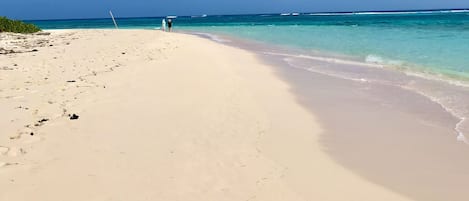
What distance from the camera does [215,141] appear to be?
5121 millimetres

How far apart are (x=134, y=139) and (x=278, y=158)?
169 centimetres

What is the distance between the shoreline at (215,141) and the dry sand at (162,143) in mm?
17

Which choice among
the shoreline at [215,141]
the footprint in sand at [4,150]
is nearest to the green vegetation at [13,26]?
the shoreline at [215,141]

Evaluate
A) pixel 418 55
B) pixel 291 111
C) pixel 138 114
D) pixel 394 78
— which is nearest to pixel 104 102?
pixel 138 114

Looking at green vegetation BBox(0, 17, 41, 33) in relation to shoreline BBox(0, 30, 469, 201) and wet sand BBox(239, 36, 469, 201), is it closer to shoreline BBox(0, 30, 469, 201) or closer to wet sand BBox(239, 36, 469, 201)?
shoreline BBox(0, 30, 469, 201)

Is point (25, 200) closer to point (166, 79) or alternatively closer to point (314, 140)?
point (314, 140)

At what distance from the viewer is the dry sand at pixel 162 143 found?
3822mm

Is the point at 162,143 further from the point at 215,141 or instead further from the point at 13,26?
the point at 13,26

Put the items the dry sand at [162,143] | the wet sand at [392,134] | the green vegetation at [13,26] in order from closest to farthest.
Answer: the dry sand at [162,143]
the wet sand at [392,134]
the green vegetation at [13,26]

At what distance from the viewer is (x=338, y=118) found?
255 inches

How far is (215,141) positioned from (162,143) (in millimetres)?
600

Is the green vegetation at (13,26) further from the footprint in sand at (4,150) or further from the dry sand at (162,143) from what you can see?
the footprint in sand at (4,150)

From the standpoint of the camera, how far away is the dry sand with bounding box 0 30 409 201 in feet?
12.5

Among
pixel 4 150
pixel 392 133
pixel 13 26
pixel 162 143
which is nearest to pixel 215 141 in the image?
pixel 162 143
